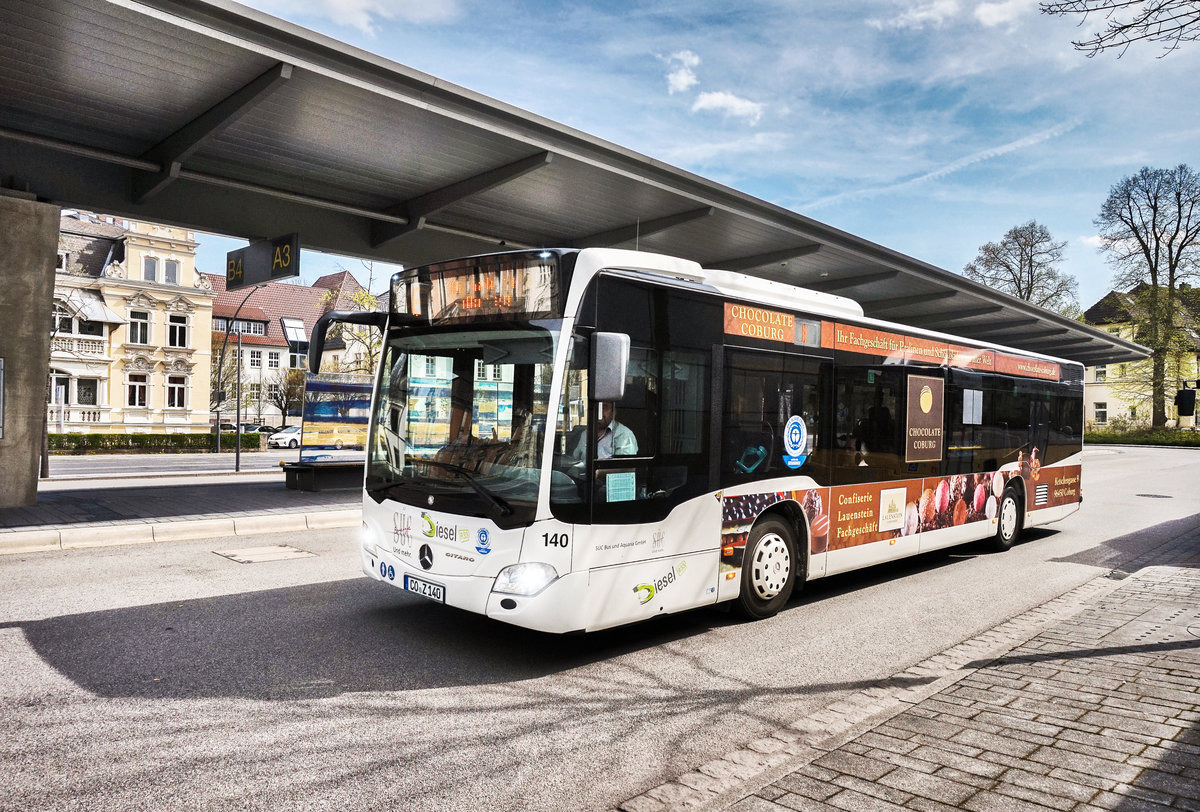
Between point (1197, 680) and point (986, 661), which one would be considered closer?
point (1197, 680)

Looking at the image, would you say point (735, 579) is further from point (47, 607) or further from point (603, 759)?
point (47, 607)

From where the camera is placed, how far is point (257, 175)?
12836 millimetres

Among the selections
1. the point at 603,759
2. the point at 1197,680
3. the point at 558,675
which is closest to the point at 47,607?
the point at 558,675

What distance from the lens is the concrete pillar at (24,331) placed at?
12.2m

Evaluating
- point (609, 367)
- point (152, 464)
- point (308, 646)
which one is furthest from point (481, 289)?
point (152, 464)

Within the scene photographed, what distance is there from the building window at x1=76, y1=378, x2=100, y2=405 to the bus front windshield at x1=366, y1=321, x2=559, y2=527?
56.3 metres

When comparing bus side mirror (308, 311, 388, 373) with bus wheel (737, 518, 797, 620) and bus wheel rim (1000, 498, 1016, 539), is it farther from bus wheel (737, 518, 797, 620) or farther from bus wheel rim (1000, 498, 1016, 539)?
bus wheel rim (1000, 498, 1016, 539)

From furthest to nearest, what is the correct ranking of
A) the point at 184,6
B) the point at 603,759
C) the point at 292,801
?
the point at 184,6 → the point at 603,759 → the point at 292,801

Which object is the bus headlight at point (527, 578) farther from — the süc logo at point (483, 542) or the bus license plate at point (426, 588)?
the bus license plate at point (426, 588)

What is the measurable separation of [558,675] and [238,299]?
78468 millimetres

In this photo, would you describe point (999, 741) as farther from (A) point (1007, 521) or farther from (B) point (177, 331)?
(B) point (177, 331)

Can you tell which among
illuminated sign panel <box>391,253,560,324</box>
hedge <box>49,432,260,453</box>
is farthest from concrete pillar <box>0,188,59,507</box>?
hedge <box>49,432,260,453</box>

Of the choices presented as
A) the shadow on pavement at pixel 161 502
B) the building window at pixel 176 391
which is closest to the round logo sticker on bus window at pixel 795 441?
the shadow on pavement at pixel 161 502

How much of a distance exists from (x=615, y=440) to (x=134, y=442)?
39391 mm
